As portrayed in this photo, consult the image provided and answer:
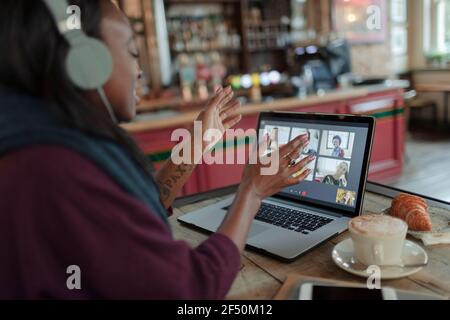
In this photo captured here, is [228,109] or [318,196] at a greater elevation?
[228,109]

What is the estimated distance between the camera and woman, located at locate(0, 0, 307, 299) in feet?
1.74

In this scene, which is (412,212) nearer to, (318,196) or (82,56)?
(318,196)

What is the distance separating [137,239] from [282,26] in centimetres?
618

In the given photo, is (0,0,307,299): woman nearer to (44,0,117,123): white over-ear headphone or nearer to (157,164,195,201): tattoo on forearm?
(44,0,117,123): white over-ear headphone

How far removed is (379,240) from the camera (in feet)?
2.54

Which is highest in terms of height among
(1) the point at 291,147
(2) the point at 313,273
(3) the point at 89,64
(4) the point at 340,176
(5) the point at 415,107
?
(3) the point at 89,64

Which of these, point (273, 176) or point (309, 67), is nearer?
point (273, 176)

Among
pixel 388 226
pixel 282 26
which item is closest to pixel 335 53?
pixel 282 26

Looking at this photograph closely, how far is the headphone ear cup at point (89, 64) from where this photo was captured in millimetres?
584

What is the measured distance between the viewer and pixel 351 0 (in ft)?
20.9

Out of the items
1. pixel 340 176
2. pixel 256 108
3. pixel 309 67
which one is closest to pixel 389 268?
pixel 340 176

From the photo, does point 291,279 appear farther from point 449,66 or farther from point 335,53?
point 449,66

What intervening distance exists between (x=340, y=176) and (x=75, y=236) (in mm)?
755

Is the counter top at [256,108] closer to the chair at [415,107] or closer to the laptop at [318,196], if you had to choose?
the laptop at [318,196]
